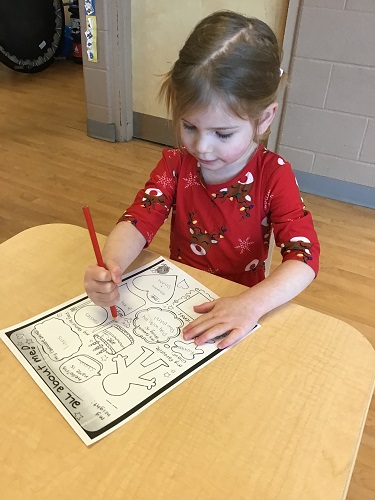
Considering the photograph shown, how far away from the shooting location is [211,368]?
0.58 meters

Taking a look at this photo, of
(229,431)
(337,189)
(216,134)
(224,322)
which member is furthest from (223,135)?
(337,189)

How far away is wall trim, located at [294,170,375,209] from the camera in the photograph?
7.38 ft

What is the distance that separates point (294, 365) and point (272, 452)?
13 centimetres

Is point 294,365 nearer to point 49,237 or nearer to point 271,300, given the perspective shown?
point 271,300

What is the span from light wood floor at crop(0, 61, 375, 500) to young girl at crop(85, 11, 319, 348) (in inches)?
26.3

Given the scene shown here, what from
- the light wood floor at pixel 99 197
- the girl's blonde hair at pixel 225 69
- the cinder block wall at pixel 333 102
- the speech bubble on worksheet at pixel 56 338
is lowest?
the light wood floor at pixel 99 197

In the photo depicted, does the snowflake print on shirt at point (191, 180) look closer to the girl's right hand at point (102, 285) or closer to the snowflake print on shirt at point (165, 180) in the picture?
the snowflake print on shirt at point (165, 180)

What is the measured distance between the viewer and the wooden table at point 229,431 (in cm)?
45

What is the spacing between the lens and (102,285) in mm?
656

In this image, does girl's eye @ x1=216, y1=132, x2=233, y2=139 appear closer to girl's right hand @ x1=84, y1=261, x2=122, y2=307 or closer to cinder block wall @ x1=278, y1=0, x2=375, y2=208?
girl's right hand @ x1=84, y1=261, x2=122, y2=307

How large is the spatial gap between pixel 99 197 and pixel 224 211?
1435 millimetres

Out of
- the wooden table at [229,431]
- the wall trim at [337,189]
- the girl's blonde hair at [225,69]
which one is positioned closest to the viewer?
the wooden table at [229,431]

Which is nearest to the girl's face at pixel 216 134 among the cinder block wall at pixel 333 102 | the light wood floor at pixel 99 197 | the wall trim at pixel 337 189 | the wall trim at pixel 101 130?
the light wood floor at pixel 99 197

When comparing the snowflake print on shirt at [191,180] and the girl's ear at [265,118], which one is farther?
the snowflake print on shirt at [191,180]
